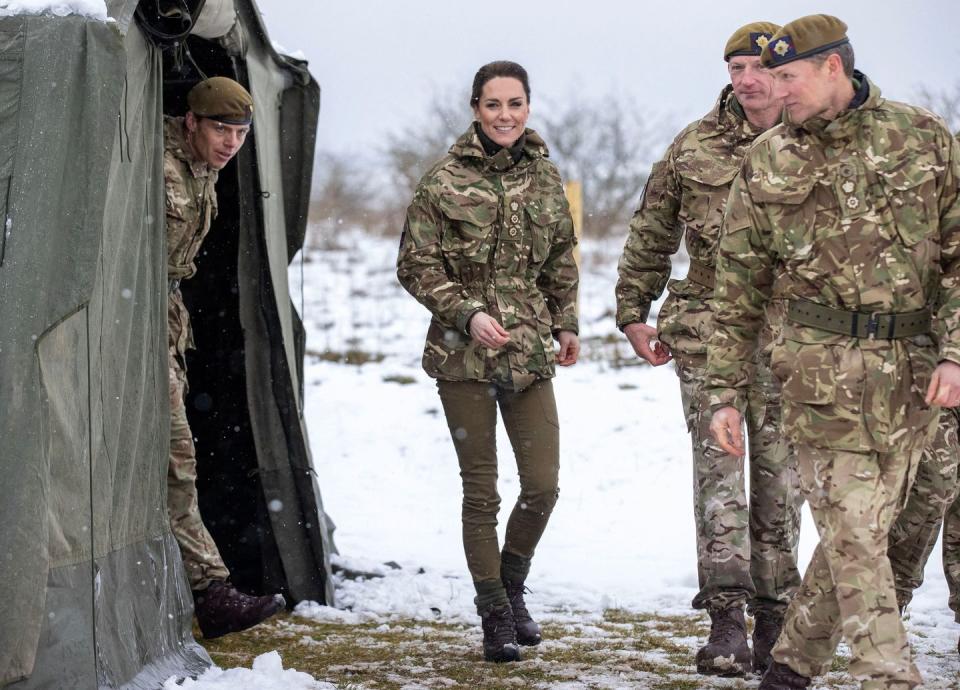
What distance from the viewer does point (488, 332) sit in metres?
4.34

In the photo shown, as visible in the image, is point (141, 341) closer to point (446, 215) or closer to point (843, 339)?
point (446, 215)

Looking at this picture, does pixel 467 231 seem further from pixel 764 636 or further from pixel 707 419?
pixel 764 636

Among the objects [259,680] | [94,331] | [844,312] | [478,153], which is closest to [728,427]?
[844,312]

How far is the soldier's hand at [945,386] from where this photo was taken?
10.3ft

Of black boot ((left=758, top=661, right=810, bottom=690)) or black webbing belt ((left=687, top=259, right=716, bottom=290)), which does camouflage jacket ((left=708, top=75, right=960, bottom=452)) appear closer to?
black boot ((left=758, top=661, right=810, bottom=690))

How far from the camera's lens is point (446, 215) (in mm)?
4586

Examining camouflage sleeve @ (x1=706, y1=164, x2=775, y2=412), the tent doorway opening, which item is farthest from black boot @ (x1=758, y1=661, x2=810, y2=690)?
the tent doorway opening

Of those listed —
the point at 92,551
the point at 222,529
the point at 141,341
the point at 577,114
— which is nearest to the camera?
the point at 92,551

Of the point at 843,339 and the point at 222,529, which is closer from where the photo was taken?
the point at 843,339

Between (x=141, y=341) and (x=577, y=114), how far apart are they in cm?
2449

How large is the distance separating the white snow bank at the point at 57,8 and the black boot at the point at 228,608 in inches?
90.4

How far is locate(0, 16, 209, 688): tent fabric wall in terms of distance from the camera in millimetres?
3402

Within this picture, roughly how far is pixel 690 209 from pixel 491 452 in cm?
114

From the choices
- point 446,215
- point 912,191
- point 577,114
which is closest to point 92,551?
point 446,215
